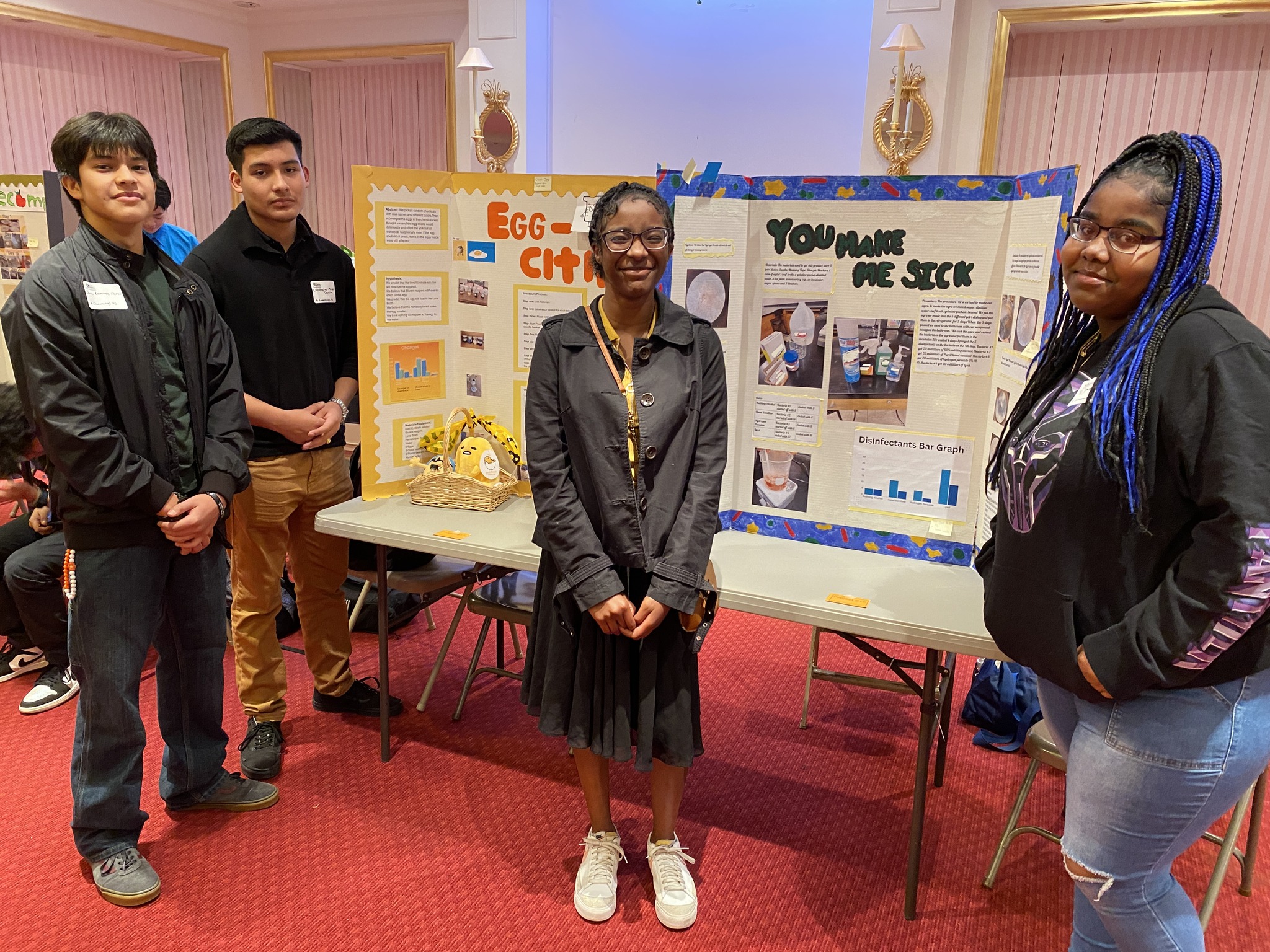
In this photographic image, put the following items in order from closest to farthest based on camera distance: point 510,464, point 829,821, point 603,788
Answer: point 603,788 → point 829,821 → point 510,464

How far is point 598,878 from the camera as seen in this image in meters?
2.10

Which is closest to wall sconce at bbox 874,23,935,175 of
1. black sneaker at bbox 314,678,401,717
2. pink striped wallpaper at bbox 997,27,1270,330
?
pink striped wallpaper at bbox 997,27,1270,330

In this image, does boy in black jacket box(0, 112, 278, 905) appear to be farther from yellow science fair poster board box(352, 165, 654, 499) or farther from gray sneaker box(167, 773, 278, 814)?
yellow science fair poster board box(352, 165, 654, 499)

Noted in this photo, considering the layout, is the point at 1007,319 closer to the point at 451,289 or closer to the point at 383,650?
the point at 451,289

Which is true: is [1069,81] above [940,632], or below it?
above

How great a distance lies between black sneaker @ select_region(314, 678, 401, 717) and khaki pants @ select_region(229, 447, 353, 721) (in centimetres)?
17

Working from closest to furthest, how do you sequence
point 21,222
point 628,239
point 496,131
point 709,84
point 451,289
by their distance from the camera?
point 628,239 < point 451,289 < point 21,222 < point 709,84 < point 496,131

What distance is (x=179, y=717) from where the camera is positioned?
2.27 m

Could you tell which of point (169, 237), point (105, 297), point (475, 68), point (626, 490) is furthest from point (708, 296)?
point (475, 68)

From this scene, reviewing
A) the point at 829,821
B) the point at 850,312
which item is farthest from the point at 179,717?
the point at 850,312

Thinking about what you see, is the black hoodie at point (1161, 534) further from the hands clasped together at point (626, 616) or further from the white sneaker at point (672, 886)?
the white sneaker at point (672, 886)

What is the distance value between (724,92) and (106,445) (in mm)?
5647

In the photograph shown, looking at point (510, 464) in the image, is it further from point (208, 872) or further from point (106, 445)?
point (208, 872)

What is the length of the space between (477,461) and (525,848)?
1.10 m
